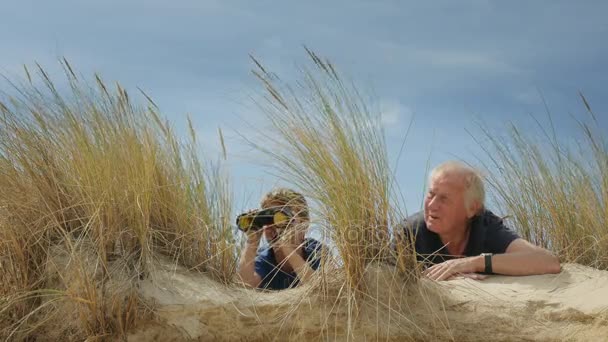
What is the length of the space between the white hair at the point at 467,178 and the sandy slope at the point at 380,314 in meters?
0.70

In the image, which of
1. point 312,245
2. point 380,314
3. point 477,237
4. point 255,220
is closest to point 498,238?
point 477,237

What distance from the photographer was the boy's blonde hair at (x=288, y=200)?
10.4 feet

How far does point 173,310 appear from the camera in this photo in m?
3.11

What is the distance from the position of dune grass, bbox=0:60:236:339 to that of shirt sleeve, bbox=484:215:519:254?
135 cm

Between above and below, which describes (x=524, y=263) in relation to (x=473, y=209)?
below

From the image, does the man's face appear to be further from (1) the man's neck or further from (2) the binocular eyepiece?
(2) the binocular eyepiece

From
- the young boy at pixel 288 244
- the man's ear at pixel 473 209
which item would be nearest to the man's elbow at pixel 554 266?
the man's ear at pixel 473 209

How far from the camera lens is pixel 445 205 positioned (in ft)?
12.2

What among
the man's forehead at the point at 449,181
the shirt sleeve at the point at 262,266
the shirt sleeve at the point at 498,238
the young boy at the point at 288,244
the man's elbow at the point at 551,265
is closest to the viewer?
the young boy at the point at 288,244

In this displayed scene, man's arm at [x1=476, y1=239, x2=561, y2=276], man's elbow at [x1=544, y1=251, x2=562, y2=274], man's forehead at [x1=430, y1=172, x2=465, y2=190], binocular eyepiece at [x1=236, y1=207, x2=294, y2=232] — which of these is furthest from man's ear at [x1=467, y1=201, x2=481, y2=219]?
binocular eyepiece at [x1=236, y1=207, x2=294, y2=232]

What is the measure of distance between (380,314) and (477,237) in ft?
3.16

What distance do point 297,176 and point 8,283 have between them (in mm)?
1454

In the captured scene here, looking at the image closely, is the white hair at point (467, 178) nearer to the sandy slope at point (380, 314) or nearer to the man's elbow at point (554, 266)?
the man's elbow at point (554, 266)

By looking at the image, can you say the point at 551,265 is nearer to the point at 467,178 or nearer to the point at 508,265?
the point at 508,265
